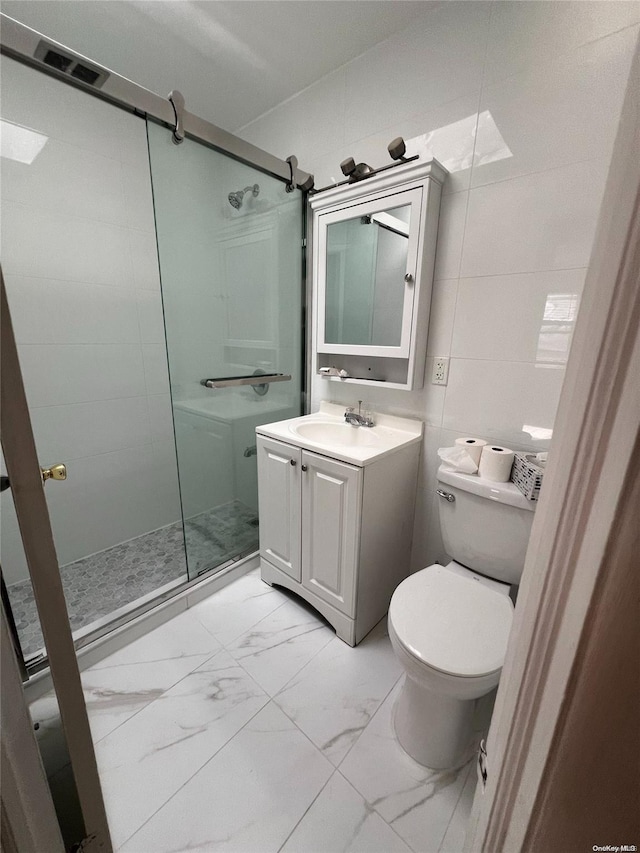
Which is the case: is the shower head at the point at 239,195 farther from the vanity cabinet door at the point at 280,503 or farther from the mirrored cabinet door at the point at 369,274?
the vanity cabinet door at the point at 280,503

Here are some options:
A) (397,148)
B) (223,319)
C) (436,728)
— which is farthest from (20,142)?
(436,728)

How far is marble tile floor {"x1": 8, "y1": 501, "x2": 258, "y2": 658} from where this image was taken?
5.34 ft

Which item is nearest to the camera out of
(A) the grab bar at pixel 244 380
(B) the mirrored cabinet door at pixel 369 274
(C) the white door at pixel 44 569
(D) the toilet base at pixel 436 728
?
(C) the white door at pixel 44 569

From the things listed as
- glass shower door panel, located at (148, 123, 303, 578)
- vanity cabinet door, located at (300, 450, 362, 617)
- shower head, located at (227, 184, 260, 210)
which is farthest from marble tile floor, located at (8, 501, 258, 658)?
shower head, located at (227, 184, 260, 210)

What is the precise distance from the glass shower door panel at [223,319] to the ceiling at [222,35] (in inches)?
16.4

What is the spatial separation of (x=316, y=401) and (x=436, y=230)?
1.01 m

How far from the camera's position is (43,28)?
4.43 feet

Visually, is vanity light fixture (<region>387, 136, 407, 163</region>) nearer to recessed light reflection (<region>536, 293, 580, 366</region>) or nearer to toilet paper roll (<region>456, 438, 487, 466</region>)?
recessed light reflection (<region>536, 293, 580, 366</region>)

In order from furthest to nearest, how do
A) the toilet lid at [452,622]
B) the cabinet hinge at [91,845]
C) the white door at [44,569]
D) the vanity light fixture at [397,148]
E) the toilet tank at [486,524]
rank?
the vanity light fixture at [397,148] → the toilet tank at [486,524] → the toilet lid at [452,622] → the cabinet hinge at [91,845] → the white door at [44,569]

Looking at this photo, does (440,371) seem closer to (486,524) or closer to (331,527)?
(486,524)

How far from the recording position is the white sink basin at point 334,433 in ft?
5.41

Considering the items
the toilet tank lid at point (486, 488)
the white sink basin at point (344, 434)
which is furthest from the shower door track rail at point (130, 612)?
the toilet tank lid at point (486, 488)

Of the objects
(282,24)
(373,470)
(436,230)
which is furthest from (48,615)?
(282,24)

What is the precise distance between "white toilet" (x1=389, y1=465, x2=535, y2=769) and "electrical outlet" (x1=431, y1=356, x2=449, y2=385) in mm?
418
